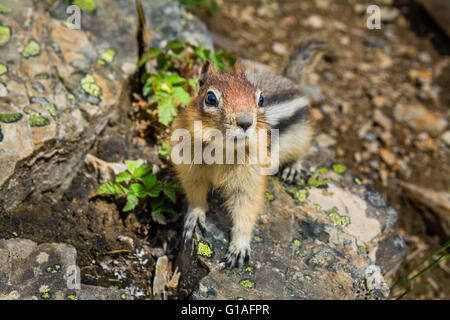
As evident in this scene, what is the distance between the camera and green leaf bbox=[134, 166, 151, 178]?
419 centimetres

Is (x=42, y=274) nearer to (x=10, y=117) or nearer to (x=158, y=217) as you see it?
(x=158, y=217)

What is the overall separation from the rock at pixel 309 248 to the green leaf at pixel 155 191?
1.62 feet

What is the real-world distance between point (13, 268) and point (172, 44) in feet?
8.70

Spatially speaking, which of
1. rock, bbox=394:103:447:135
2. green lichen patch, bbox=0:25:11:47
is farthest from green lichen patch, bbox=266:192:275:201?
rock, bbox=394:103:447:135

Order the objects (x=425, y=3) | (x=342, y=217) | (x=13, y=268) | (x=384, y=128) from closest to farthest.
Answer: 1. (x=13, y=268)
2. (x=342, y=217)
3. (x=384, y=128)
4. (x=425, y=3)

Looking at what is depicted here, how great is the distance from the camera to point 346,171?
475 cm

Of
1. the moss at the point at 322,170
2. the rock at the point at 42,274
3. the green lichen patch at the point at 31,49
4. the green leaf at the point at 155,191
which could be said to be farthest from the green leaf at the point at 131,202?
the moss at the point at 322,170

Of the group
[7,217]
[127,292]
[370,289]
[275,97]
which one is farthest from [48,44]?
[370,289]

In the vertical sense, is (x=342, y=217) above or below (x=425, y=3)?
below

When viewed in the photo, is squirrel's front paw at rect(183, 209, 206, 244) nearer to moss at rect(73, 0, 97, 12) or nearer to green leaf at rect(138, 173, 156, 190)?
green leaf at rect(138, 173, 156, 190)

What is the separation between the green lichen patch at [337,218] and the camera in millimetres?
4121

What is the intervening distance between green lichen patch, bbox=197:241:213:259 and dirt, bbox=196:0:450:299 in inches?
103

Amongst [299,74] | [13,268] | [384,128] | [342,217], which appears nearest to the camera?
[13,268]

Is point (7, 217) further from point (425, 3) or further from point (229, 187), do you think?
point (425, 3)
